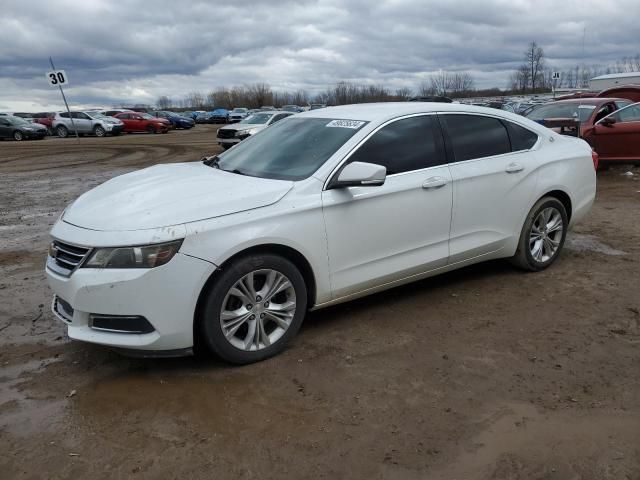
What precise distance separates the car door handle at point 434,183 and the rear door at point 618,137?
847 cm

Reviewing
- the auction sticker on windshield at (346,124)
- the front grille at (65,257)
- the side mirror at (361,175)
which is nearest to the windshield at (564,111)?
the auction sticker on windshield at (346,124)

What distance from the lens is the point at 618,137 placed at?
1144 centimetres

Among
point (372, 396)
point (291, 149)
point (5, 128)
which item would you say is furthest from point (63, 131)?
point (372, 396)

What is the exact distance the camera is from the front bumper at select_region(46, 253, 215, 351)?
330 centimetres

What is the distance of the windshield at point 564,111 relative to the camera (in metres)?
12.0

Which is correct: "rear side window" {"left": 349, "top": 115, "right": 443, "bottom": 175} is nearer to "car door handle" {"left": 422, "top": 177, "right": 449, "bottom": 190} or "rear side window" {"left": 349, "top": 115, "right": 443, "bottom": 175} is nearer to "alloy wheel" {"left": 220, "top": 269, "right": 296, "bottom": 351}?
"car door handle" {"left": 422, "top": 177, "right": 449, "bottom": 190}

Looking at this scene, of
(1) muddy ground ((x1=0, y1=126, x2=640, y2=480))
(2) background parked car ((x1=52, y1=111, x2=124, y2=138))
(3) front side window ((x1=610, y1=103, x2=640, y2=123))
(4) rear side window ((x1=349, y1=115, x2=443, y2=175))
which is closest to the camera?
(1) muddy ground ((x1=0, y1=126, x2=640, y2=480))

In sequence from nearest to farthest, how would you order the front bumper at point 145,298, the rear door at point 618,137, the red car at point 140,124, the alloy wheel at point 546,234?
the front bumper at point 145,298, the alloy wheel at point 546,234, the rear door at point 618,137, the red car at point 140,124

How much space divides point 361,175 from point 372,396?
1.45 metres

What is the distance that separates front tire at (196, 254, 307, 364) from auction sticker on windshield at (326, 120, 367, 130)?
1284 millimetres

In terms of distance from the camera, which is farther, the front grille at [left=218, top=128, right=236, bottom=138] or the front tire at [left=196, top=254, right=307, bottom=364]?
the front grille at [left=218, top=128, right=236, bottom=138]

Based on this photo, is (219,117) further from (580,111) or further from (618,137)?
(618,137)

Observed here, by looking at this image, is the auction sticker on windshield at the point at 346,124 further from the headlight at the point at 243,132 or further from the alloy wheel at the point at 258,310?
the headlight at the point at 243,132

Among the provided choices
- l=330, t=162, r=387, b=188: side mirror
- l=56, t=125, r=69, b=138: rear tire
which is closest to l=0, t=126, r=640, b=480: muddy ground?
l=330, t=162, r=387, b=188: side mirror
